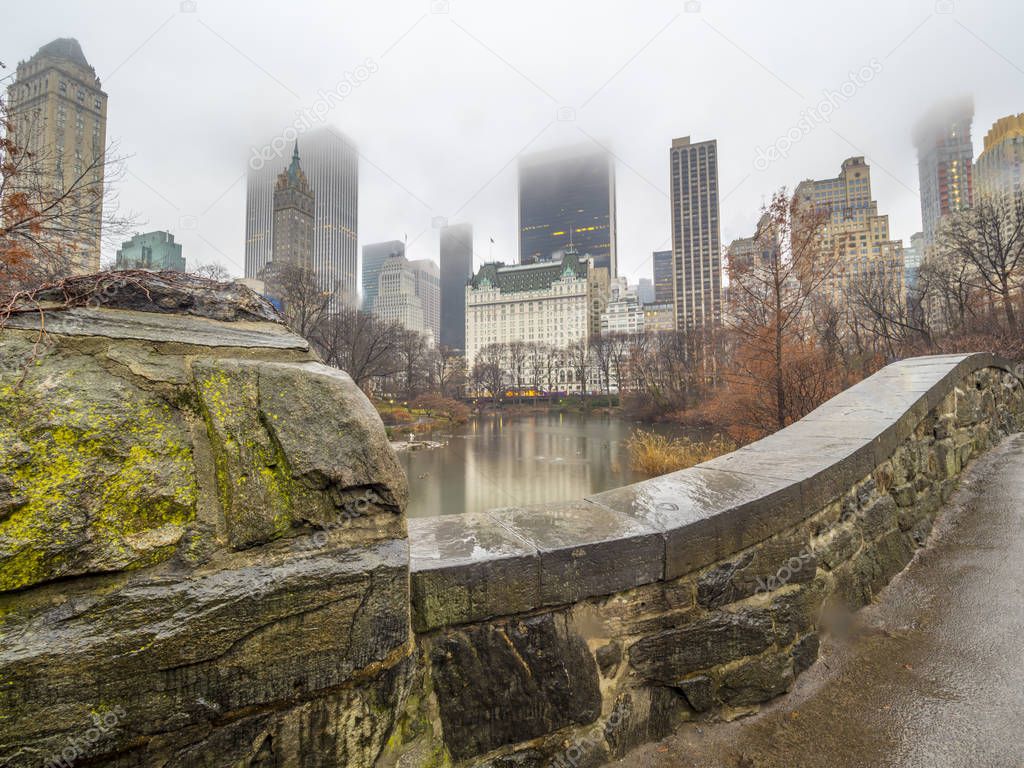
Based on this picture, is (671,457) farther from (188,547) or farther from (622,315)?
(622,315)

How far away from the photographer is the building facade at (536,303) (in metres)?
102

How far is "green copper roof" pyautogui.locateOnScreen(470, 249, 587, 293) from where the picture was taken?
104 m

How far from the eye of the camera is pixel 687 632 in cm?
187

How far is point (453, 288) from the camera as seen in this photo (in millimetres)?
159125

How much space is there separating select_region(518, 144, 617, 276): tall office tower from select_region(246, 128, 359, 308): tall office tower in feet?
239

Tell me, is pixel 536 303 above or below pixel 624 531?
above

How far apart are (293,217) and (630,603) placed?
75.7 metres

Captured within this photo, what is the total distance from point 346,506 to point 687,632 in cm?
147

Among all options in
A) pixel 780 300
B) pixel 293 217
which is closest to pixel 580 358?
pixel 293 217

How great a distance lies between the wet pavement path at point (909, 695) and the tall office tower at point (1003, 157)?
148 feet

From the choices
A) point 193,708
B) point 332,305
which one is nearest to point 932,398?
point 193,708

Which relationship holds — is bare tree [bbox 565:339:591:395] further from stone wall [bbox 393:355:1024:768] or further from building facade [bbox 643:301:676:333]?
stone wall [bbox 393:355:1024:768]

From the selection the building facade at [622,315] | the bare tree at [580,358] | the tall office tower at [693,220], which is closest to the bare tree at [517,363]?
the bare tree at [580,358]

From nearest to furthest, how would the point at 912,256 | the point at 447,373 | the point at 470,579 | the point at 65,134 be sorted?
the point at 470,579, the point at 65,134, the point at 912,256, the point at 447,373
